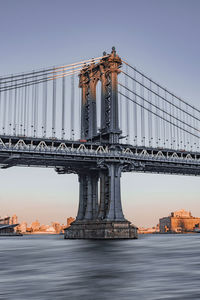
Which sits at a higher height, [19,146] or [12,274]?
[19,146]

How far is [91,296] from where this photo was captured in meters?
21.6

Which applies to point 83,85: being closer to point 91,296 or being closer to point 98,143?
point 98,143

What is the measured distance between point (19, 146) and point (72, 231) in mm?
27755

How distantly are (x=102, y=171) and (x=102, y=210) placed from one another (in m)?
7.80

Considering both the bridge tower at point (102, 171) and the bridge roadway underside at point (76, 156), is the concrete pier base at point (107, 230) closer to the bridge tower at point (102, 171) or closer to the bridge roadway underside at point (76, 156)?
the bridge tower at point (102, 171)

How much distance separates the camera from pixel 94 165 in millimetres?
96750

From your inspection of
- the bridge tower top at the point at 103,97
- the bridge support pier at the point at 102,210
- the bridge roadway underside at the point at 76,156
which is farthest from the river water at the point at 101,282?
the bridge tower top at the point at 103,97

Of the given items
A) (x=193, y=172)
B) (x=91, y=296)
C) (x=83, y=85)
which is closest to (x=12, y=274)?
(x=91, y=296)

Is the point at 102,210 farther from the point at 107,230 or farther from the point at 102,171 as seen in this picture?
the point at 102,171

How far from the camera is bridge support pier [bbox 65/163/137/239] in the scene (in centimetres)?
Result: 9031

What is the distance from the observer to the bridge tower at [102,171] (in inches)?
3600

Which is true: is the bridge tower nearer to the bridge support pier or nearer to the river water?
the bridge support pier

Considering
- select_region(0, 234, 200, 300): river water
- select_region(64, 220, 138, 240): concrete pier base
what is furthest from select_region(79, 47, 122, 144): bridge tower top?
select_region(0, 234, 200, 300): river water

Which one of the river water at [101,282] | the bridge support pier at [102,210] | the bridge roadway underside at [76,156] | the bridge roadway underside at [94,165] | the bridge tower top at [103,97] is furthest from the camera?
the bridge tower top at [103,97]
